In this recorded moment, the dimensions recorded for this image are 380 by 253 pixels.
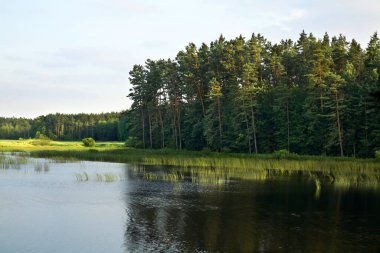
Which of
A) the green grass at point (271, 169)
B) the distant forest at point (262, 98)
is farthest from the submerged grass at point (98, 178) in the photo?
the distant forest at point (262, 98)

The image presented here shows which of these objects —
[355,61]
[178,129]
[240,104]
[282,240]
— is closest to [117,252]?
[282,240]

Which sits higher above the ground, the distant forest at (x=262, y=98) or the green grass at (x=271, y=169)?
the distant forest at (x=262, y=98)

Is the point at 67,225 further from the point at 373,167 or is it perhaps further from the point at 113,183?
the point at 373,167

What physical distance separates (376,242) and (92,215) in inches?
602

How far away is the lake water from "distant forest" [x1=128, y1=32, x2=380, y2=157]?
83.0ft

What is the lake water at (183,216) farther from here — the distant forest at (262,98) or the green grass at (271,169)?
the distant forest at (262,98)

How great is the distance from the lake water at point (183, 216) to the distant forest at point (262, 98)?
25.3m

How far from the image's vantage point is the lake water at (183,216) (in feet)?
64.1

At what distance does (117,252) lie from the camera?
59.4ft

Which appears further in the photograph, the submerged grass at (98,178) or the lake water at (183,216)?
the submerged grass at (98,178)

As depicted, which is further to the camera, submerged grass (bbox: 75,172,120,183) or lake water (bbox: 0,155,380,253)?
submerged grass (bbox: 75,172,120,183)

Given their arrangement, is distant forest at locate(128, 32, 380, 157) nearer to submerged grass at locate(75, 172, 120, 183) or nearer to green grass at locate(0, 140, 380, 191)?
green grass at locate(0, 140, 380, 191)

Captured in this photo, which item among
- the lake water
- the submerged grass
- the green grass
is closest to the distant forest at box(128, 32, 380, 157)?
the green grass

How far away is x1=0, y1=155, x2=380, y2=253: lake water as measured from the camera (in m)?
19.5
